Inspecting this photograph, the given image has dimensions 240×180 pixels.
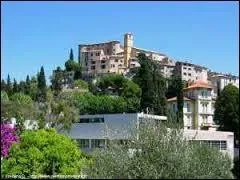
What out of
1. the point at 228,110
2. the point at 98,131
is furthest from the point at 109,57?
the point at 98,131

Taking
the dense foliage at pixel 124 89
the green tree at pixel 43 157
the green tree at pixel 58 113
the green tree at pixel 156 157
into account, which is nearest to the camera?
the green tree at pixel 156 157

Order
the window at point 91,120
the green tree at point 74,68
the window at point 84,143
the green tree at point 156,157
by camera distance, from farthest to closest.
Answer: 1. the green tree at point 74,68
2. the window at point 91,120
3. the window at point 84,143
4. the green tree at point 156,157

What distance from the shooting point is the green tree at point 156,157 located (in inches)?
568

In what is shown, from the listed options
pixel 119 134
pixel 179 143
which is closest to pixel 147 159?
pixel 179 143

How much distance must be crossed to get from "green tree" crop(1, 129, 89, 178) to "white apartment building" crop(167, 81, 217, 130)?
58.0 meters

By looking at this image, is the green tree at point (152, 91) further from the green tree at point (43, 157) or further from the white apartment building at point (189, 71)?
the white apartment building at point (189, 71)

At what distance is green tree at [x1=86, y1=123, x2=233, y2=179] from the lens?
1444cm

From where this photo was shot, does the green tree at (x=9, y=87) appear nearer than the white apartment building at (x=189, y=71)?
Yes

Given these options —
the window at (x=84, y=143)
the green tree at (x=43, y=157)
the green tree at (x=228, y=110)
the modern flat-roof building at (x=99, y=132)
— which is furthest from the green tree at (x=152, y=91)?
the green tree at (x=43, y=157)

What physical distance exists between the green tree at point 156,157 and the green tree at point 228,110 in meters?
54.7

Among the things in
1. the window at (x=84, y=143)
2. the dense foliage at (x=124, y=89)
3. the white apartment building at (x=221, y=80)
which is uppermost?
the white apartment building at (x=221, y=80)

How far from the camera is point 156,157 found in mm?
15992

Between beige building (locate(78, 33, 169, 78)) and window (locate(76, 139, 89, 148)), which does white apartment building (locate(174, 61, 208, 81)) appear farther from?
window (locate(76, 139, 89, 148))

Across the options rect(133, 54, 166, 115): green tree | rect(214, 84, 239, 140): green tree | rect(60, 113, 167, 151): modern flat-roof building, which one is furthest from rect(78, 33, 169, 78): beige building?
rect(60, 113, 167, 151): modern flat-roof building
